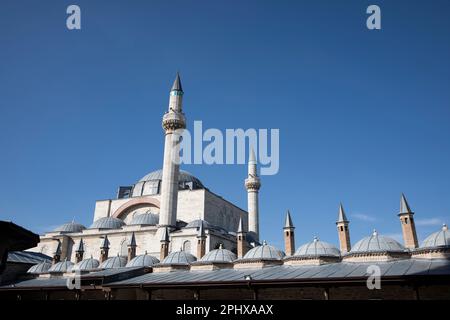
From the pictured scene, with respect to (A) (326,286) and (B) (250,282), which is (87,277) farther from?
(A) (326,286)

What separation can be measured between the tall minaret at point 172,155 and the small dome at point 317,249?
12.5 m

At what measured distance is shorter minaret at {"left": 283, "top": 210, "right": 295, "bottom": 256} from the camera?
2136 centimetres

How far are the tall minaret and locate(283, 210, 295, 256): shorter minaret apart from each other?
Result: 9.54 metres

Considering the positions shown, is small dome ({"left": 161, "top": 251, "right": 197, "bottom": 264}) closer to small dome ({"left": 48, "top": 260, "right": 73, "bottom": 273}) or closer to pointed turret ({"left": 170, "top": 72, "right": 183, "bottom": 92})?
small dome ({"left": 48, "top": 260, "right": 73, "bottom": 273})

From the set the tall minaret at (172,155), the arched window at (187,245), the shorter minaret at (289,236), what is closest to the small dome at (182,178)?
the tall minaret at (172,155)

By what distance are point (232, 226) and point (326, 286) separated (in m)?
24.9

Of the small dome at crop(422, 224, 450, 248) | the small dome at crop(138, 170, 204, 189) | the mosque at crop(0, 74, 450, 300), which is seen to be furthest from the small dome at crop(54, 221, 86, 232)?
the small dome at crop(422, 224, 450, 248)

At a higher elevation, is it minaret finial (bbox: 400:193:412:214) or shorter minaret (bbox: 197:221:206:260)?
minaret finial (bbox: 400:193:412:214)

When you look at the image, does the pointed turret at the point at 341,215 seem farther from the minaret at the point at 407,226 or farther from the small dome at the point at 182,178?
the small dome at the point at 182,178

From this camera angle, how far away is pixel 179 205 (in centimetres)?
3303

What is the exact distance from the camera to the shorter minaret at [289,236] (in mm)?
21359

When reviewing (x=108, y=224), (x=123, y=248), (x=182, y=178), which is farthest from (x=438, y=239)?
(x=182, y=178)

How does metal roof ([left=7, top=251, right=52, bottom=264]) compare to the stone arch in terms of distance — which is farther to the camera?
the stone arch
